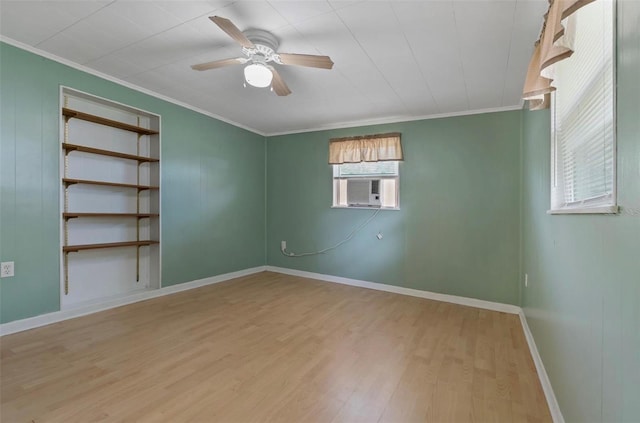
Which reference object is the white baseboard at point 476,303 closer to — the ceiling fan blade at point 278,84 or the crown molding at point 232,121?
the crown molding at point 232,121

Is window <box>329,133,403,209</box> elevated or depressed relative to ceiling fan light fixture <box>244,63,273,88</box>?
depressed

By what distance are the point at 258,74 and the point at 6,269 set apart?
261 cm

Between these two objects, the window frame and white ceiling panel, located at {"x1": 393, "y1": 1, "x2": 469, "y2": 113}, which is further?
the window frame

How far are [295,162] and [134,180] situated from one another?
229cm

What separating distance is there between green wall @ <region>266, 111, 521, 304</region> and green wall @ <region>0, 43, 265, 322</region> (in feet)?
3.21

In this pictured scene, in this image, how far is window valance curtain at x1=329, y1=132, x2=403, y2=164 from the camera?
12.6ft

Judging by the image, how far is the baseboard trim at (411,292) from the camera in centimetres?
323

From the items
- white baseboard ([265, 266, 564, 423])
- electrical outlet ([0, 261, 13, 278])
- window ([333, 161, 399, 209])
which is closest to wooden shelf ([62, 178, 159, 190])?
electrical outlet ([0, 261, 13, 278])

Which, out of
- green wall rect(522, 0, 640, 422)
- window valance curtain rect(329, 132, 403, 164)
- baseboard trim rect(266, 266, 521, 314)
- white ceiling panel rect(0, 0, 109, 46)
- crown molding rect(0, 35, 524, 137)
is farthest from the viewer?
→ window valance curtain rect(329, 132, 403, 164)

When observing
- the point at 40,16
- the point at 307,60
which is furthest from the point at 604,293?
the point at 40,16

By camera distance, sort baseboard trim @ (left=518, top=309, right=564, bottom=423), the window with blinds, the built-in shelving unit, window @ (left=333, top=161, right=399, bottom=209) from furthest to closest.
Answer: window @ (left=333, top=161, right=399, bottom=209) < the built-in shelving unit < baseboard trim @ (left=518, top=309, right=564, bottom=423) < the window with blinds

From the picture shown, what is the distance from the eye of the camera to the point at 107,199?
3.14 m

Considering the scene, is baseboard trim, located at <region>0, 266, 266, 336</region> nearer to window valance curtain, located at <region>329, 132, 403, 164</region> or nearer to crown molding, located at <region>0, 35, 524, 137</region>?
crown molding, located at <region>0, 35, 524, 137</region>

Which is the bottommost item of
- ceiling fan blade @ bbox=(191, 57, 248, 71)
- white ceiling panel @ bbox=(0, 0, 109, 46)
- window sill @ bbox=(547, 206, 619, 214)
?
window sill @ bbox=(547, 206, 619, 214)
